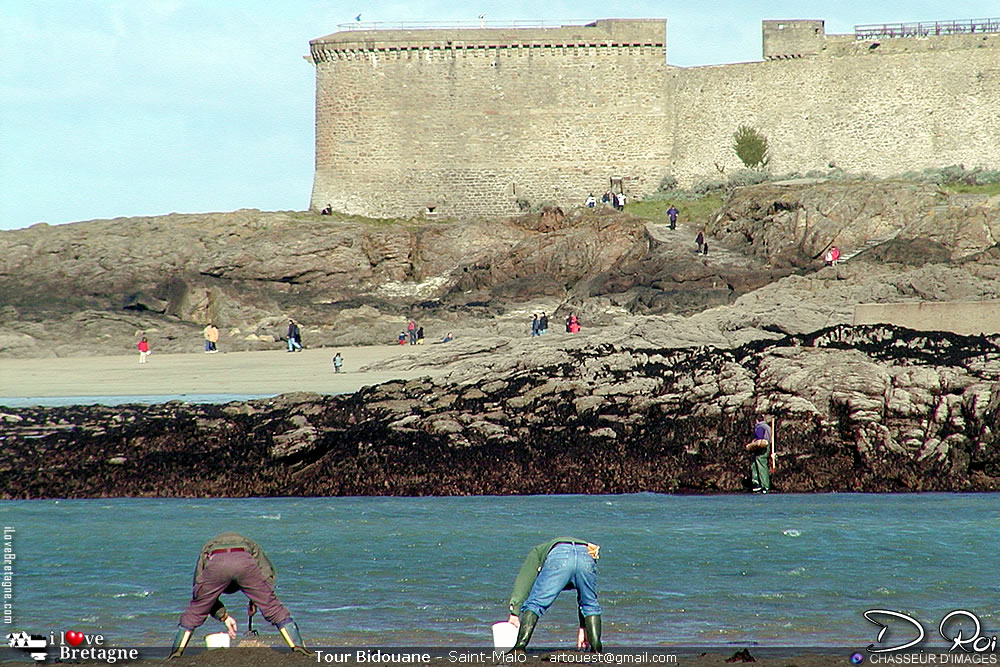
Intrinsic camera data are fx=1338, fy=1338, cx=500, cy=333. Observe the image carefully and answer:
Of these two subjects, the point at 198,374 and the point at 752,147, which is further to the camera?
the point at 752,147

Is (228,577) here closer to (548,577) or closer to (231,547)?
(231,547)

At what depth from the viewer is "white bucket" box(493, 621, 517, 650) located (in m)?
6.68

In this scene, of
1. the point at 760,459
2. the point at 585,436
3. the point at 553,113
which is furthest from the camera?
the point at 553,113

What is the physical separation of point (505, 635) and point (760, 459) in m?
7.39

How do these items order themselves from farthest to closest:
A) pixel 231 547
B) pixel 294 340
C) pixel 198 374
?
pixel 294 340, pixel 198 374, pixel 231 547

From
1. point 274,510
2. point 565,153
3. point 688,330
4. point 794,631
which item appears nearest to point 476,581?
point 794,631

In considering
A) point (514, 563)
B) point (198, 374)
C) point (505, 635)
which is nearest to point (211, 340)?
point (198, 374)

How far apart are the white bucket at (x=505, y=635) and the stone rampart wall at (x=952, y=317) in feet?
42.1

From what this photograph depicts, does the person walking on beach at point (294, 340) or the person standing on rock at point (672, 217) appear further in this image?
the person standing on rock at point (672, 217)

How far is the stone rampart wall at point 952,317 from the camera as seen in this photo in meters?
18.0

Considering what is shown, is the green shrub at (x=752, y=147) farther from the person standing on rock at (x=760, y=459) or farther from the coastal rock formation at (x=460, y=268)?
the person standing on rock at (x=760, y=459)

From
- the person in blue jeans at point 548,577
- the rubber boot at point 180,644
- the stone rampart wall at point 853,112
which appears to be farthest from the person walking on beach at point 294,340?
the person in blue jeans at point 548,577

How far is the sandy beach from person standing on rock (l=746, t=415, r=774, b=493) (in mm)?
6598

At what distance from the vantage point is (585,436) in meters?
14.4
